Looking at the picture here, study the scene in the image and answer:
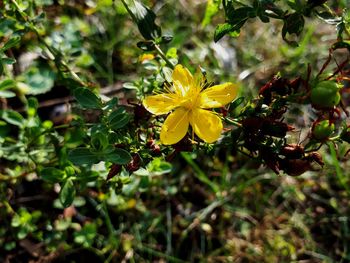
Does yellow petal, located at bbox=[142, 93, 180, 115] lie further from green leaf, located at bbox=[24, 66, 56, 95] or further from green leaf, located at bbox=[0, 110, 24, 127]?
green leaf, located at bbox=[24, 66, 56, 95]

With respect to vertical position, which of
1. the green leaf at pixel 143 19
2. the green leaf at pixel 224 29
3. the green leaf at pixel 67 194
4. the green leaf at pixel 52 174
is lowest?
the green leaf at pixel 67 194

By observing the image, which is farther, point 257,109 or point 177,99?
point 177,99

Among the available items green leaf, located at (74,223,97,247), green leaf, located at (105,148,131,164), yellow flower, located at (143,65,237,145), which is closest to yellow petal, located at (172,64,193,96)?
yellow flower, located at (143,65,237,145)

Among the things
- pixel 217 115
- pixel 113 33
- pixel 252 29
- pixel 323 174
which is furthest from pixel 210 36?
pixel 217 115

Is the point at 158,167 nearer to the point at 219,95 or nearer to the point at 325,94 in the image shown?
the point at 219,95

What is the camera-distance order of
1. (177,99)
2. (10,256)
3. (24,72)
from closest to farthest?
(177,99) → (10,256) → (24,72)

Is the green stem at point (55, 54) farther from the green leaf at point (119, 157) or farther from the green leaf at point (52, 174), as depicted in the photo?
the green leaf at point (119, 157)

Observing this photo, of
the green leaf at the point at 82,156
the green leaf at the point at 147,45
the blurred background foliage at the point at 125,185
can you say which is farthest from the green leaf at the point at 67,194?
the green leaf at the point at 147,45

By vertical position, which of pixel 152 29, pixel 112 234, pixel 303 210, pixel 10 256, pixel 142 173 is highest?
pixel 152 29

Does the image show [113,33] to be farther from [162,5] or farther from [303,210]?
[303,210]
